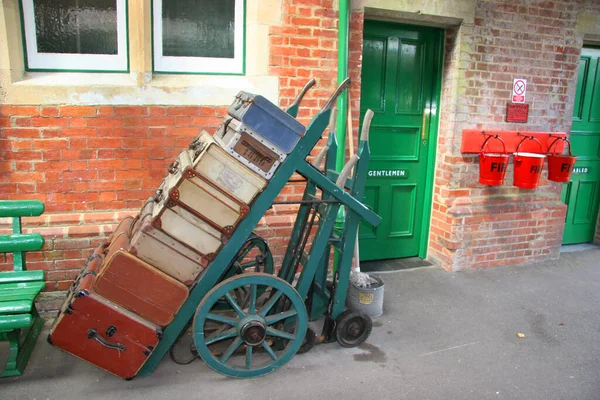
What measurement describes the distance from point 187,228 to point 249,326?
731mm

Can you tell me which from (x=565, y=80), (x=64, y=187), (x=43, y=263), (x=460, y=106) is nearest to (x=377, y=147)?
(x=460, y=106)

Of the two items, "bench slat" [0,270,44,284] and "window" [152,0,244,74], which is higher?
"window" [152,0,244,74]

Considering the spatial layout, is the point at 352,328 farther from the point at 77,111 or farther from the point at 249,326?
the point at 77,111

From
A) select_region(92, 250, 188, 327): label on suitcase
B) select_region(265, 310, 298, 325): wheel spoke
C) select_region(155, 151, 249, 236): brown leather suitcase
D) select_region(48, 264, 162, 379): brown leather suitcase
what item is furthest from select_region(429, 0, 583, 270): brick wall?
select_region(48, 264, 162, 379): brown leather suitcase

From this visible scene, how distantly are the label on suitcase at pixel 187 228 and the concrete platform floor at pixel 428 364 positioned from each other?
92 cm

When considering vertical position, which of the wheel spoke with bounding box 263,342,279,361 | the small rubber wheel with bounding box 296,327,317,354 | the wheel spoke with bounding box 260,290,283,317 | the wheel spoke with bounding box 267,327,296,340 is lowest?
the small rubber wheel with bounding box 296,327,317,354

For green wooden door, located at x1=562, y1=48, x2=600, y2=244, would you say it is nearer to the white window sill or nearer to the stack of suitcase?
the white window sill

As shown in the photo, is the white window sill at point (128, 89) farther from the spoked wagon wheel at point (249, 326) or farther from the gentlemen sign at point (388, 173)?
the spoked wagon wheel at point (249, 326)

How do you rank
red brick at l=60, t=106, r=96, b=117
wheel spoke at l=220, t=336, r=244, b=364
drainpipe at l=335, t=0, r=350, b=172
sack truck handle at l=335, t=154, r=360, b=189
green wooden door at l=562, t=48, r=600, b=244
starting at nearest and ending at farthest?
wheel spoke at l=220, t=336, r=244, b=364 < sack truck handle at l=335, t=154, r=360, b=189 < red brick at l=60, t=106, r=96, b=117 < drainpipe at l=335, t=0, r=350, b=172 < green wooden door at l=562, t=48, r=600, b=244

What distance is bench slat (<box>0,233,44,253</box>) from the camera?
2.99 m

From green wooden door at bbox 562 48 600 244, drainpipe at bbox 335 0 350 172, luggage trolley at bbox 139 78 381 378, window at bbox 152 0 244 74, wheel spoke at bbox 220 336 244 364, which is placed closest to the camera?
luggage trolley at bbox 139 78 381 378

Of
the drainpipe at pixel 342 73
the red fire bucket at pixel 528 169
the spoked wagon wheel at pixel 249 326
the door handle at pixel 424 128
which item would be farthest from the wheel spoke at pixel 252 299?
the red fire bucket at pixel 528 169

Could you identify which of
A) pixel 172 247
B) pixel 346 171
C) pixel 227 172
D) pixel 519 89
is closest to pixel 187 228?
pixel 172 247

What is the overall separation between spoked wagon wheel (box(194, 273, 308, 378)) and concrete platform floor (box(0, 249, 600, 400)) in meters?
0.12
